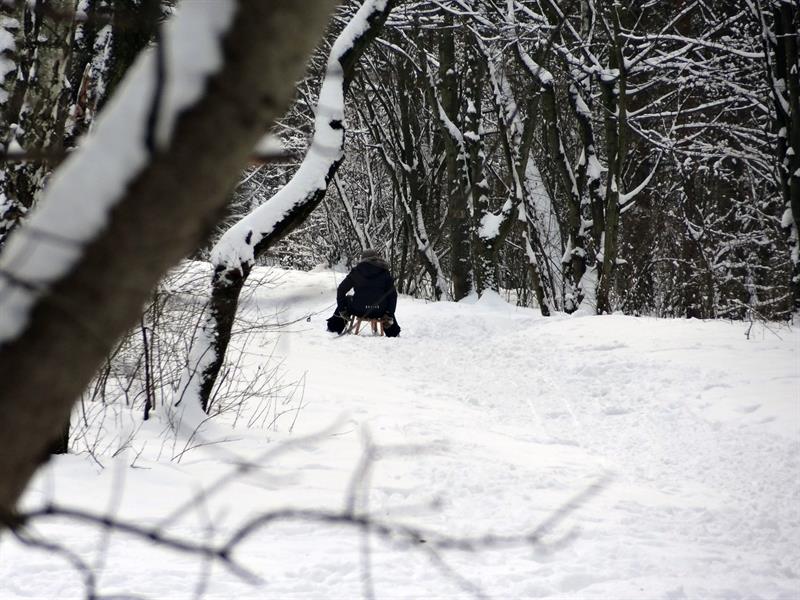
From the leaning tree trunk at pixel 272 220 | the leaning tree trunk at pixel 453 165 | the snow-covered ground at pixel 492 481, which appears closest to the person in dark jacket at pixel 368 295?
the snow-covered ground at pixel 492 481

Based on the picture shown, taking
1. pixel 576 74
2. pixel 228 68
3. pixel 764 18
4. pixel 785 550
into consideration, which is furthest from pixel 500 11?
pixel 228 68

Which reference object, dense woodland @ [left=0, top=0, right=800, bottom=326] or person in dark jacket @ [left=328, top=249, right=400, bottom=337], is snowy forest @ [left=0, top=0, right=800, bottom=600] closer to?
dense woodland @ [left=0, top=0, right=800, bottom=326]

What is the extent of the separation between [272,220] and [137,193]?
520 cm

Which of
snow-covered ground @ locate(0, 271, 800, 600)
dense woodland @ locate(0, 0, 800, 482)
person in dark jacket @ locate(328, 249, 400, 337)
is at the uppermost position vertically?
dense woodland @ locate(0, 0, 800, 482)

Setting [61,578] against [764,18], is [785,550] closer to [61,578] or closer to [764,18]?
[61,578]

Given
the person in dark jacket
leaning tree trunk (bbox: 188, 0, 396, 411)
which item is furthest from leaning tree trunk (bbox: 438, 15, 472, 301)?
leaning tree trunk (bbox: 188, 0, 396, 411)

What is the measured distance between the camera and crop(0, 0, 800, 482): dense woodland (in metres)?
4.52

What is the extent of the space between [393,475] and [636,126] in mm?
10646

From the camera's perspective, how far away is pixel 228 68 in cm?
71

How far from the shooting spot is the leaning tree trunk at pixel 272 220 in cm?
573

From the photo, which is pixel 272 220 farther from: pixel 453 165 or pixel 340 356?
pixel 453 165

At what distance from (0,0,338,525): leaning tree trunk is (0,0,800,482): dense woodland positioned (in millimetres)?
21

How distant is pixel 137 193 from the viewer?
71 centimetres

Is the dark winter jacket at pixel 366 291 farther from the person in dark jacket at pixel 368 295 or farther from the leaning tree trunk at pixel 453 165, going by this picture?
the leaning tree trunk at pixel 453 165
